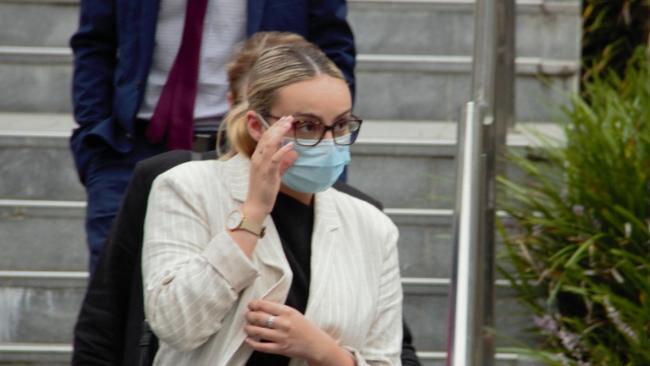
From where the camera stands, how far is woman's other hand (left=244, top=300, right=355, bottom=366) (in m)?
2.45

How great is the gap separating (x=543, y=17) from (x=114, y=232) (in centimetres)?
345

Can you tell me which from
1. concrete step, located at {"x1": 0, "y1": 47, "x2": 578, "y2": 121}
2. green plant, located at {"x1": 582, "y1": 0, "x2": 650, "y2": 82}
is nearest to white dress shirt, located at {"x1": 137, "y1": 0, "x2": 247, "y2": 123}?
concrete step, located at {"x1": 0, "y1": 47, "x2": 578, "y2": 121}

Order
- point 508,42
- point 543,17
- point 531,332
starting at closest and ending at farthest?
point 531,332 → point 508,42 → point 543,17

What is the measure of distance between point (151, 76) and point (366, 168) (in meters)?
1.62

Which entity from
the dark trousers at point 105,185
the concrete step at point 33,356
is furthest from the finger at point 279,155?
the concrete step at point 33,356

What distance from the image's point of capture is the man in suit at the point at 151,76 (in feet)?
11.5

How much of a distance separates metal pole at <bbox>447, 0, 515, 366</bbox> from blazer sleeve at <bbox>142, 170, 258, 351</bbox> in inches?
16.7

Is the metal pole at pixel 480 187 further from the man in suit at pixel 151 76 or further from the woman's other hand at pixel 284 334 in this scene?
the man in suit at pixel 151 76

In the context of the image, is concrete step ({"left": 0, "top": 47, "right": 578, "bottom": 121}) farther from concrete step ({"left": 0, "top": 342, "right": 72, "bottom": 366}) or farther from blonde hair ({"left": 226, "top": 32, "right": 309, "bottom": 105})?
blonde hair ({"left": 226, "top": 32, "right": 309, "bottom": 105})

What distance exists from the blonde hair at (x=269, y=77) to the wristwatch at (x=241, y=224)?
0.23 metres

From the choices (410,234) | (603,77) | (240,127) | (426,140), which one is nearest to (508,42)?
(426,140)

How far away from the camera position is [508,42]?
16.6 ft

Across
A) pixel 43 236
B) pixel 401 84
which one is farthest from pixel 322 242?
pixel 401 84

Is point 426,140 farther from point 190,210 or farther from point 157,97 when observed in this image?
point 190,210
